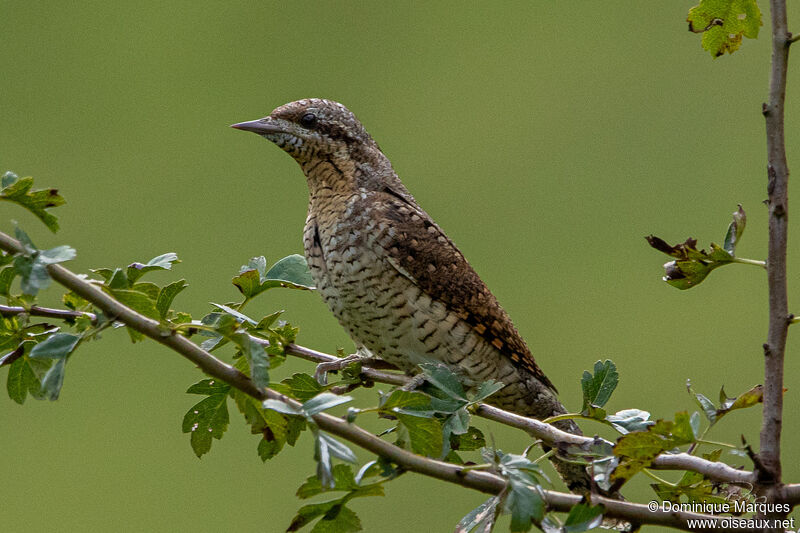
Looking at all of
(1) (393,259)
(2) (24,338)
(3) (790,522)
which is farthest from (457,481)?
(1) (393,259)

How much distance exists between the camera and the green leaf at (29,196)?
93 cm

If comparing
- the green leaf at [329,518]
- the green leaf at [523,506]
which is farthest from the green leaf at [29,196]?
the green leaf at [523,506]

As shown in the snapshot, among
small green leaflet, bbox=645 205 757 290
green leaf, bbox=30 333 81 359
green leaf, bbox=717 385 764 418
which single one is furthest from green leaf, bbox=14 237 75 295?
green leaf, bbox=717 385 764 418

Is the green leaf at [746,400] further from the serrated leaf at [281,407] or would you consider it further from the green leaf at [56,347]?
the green leaf at [56,347]

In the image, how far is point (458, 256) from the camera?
1.85m

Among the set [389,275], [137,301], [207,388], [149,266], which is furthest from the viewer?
[389,275]

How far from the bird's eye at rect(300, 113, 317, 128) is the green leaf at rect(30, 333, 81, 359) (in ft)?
3.29

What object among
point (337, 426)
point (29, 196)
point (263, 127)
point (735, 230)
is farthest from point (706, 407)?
point (263, 127)

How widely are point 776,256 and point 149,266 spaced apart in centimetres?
69

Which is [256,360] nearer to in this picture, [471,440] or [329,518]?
[329,518]

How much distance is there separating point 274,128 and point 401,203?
0.31m

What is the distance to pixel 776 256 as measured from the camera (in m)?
0.84

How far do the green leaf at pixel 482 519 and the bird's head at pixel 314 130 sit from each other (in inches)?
39.1

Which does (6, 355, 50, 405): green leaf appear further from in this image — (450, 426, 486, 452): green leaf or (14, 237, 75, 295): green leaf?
(450, 426, 486, 452): green leaf
